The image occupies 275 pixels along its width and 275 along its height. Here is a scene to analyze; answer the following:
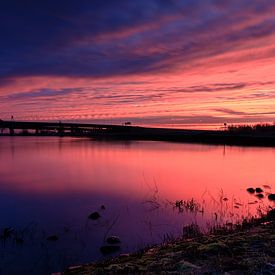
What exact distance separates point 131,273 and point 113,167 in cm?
3409

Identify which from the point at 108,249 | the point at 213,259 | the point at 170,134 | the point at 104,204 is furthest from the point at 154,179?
the point at 170,134

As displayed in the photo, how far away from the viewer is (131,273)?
312 inches

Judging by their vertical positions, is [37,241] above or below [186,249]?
below

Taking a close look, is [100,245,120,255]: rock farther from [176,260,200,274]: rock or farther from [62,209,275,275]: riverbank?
[176,260,200,274]: rock

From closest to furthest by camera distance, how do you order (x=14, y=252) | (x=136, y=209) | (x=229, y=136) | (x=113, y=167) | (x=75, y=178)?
(x=14, y=252) → (x=136, y=209) → (x=75, y=178) → (x=113, y=167) → (x=229, y=136)

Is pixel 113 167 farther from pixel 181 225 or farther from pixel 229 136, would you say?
pixel 229 136

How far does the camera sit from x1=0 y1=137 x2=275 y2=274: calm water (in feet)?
42.5

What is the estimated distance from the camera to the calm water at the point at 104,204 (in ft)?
42.5

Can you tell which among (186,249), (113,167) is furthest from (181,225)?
(113,167)

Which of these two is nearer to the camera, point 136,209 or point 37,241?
point 37,241

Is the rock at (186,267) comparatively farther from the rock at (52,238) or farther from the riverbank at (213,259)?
the rock at (52,238)

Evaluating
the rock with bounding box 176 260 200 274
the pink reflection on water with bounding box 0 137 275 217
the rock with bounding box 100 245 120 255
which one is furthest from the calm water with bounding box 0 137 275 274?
the rock with bounding box 176 260 200 274

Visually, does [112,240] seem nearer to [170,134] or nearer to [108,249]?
[108,249]

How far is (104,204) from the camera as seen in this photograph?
21.3 metres
